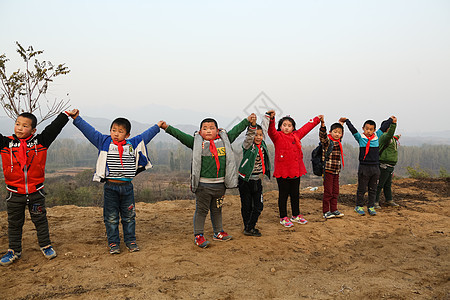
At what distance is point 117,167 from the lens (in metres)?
3.79

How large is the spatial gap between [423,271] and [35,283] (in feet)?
14.6

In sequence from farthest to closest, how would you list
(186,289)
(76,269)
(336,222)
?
1. (336,222)
2. (76,269)
3. (186,289)

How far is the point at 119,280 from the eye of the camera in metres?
3.18

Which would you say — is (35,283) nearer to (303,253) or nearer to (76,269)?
→ (76,269)

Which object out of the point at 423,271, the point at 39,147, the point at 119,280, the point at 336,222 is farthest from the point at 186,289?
the point at 336,222

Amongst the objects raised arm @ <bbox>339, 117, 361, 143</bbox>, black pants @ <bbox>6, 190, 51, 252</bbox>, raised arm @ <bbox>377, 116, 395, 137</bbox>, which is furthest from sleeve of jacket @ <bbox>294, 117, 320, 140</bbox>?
black pants @ <bbox>6, 190, 51, 252</bbox>

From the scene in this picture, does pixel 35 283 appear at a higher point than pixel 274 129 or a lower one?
lower

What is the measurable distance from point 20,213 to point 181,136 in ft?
7.50

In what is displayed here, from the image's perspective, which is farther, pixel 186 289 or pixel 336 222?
pixel 336 222

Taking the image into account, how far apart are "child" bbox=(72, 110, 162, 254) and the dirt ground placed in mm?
405

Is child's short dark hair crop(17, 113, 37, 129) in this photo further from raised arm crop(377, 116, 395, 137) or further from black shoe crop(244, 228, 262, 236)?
raised arm crop(377, 116, 395, 137)

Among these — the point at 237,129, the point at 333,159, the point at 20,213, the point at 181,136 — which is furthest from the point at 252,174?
the point at 20,213

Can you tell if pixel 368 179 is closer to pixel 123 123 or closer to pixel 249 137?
pixel 249 137

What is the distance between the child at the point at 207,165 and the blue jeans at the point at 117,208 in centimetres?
90
